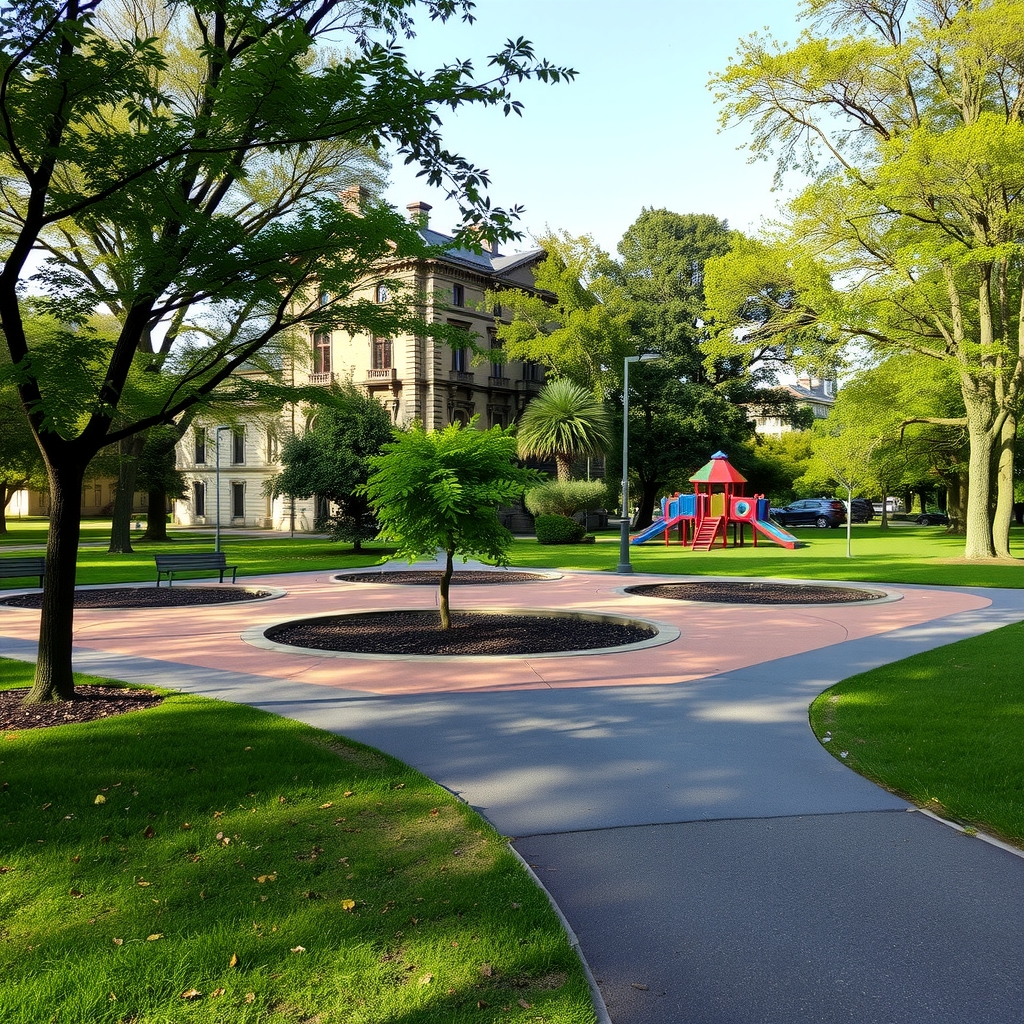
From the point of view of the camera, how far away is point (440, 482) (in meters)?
10.4

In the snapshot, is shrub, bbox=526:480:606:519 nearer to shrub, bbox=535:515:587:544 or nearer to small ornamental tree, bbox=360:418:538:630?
shrub, bbox=535:515:587:544

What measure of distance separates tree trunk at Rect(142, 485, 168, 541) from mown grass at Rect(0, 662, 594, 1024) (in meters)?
37.3

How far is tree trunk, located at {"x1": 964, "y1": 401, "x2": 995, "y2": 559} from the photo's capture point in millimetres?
25141

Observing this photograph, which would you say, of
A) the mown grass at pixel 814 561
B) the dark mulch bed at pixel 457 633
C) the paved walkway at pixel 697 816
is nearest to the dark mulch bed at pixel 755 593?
the mown grass at pixel 814 561

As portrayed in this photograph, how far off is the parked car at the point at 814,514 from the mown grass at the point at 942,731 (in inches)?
1825

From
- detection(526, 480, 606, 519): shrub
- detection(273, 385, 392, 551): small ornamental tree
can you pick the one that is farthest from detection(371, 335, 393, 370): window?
detection(273, 385, 392, 551): small ornamental tree

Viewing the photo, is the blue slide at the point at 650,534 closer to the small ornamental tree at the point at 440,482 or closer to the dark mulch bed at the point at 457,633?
the dark mulch bed at the point at 457,633

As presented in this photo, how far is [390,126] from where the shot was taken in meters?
6.48

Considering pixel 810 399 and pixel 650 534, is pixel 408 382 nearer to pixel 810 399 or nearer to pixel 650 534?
pixel 650 534

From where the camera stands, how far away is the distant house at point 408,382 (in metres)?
48.4

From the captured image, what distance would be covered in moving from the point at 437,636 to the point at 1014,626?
8486 mm

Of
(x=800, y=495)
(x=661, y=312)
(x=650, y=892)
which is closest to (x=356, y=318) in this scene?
(x=650, y=892)

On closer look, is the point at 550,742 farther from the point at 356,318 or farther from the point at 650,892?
the point at 356,318

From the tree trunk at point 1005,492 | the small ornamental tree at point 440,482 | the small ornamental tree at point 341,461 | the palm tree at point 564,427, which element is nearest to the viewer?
the small ornamental tree at point 440,482
